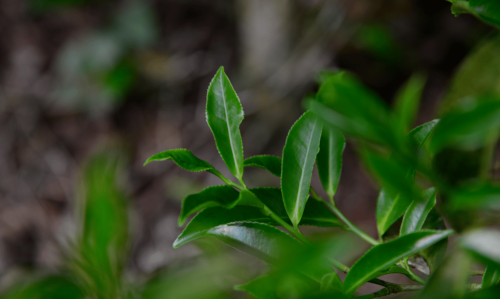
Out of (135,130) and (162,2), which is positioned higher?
(162,2)

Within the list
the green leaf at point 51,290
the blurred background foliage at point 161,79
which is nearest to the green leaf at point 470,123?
the green leaf at point 51,290

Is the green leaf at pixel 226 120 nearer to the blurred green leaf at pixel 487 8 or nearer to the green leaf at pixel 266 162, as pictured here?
the green leaf at pixel 266 162

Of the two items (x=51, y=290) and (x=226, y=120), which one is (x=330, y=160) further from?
(x=51, y=290)

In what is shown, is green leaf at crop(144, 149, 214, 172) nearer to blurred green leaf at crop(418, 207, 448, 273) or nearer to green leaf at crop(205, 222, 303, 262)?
green leaf at crop(205, 222, 303, 262)

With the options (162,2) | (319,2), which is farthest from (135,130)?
(319,2)

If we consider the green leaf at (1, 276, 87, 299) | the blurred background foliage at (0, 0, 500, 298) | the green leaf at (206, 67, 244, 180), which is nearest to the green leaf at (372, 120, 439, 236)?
the green leaf at (206, 67, 244, 180)

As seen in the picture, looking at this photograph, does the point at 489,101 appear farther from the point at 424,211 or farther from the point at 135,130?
the point at 135,130
